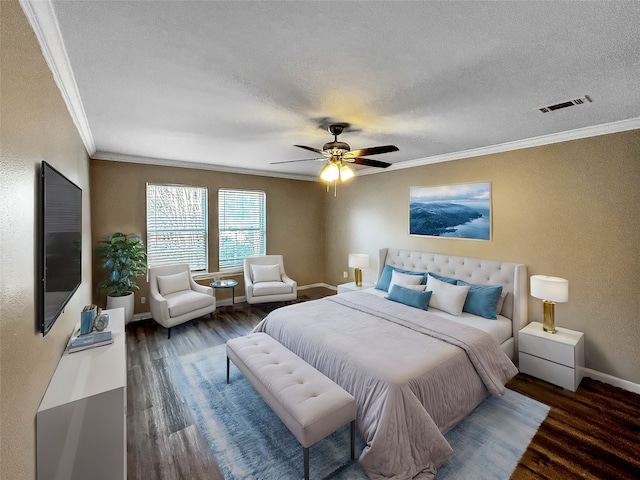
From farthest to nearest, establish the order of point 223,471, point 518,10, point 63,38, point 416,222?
point 416,222, point 223,471, point 63,38, point 518,10

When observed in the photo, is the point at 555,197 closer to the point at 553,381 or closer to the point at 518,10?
the point at 553,381

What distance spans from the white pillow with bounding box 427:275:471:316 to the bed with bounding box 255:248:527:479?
0.06 meters

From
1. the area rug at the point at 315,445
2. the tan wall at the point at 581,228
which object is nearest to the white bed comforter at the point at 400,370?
the area rug at the point at 315,445

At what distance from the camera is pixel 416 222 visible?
4664 millimetres

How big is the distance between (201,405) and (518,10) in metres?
3.48

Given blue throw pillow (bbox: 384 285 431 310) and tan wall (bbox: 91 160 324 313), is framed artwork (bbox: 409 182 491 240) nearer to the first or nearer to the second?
blue throw pillow (bbox: 384 285 431 310)

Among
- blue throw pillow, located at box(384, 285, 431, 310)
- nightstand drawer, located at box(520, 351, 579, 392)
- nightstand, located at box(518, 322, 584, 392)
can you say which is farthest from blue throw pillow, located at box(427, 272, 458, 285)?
nightstand drawer, located at box(520, 351, 579, 392)

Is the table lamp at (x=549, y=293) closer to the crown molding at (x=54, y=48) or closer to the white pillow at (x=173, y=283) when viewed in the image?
the crown molding at (x=54, y=48)

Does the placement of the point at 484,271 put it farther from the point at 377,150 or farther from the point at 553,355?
the point at 377,150

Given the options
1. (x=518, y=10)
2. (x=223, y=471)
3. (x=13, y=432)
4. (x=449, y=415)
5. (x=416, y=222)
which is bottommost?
(x=223, y=471)

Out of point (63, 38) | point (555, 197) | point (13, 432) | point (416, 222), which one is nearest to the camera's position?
point (13, 432)

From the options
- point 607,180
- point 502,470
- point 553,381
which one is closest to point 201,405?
point 502,470

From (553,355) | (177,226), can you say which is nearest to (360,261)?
(553,355)

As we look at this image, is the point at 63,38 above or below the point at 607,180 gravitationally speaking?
above
